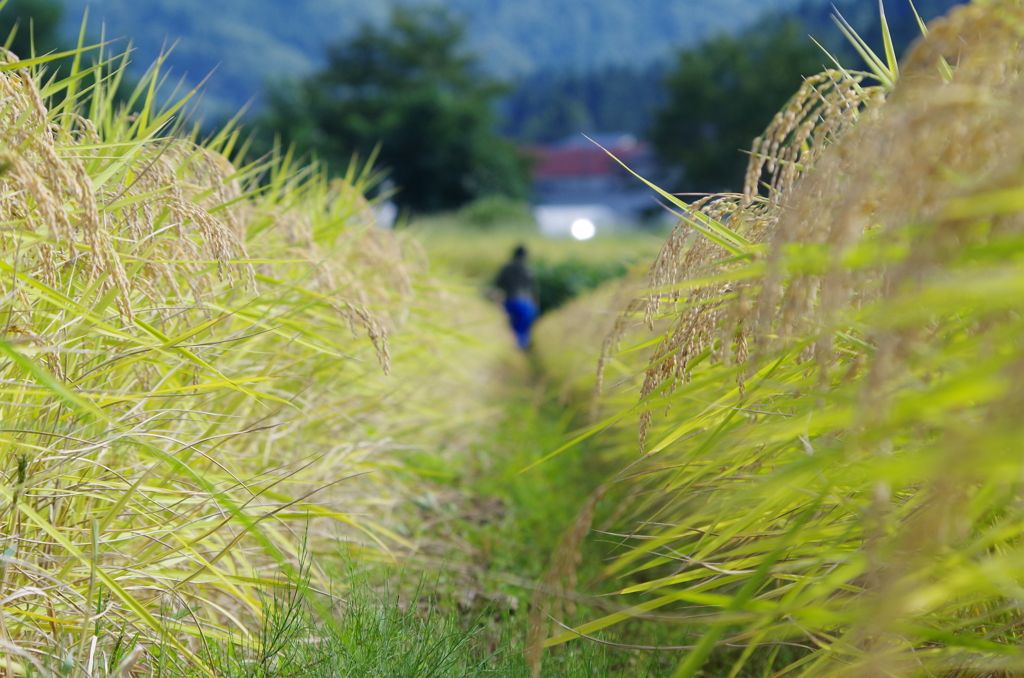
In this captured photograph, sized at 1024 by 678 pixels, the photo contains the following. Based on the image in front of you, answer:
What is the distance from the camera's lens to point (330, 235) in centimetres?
277

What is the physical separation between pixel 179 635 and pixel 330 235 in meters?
1.66

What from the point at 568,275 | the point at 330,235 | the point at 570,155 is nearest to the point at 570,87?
the point at 570,155

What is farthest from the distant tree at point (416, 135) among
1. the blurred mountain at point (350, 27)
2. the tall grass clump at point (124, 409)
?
the blurred mountain at point (350, 27)

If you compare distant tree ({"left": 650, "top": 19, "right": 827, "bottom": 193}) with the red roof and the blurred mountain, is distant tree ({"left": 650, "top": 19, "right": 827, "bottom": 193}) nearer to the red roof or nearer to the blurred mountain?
the red roof

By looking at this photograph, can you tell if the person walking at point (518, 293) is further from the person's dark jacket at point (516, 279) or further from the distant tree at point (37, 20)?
the distant tree at point (37, 20)

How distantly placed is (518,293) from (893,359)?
766 cm

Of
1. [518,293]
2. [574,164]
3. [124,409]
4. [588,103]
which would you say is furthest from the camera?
[588,103]

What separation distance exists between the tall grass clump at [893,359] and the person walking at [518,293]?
6826 mm

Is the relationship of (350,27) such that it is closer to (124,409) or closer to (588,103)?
(588,103)

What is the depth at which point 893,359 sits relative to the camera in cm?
76

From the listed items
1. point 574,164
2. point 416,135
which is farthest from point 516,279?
point 574,164

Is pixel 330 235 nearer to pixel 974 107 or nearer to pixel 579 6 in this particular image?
pixel 974 107

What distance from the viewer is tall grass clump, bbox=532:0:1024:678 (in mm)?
723

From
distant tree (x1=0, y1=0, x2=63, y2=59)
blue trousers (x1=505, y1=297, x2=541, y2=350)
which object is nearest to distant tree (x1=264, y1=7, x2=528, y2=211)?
distant tree (x1=0, y1=0, x2=63, y2=59)
